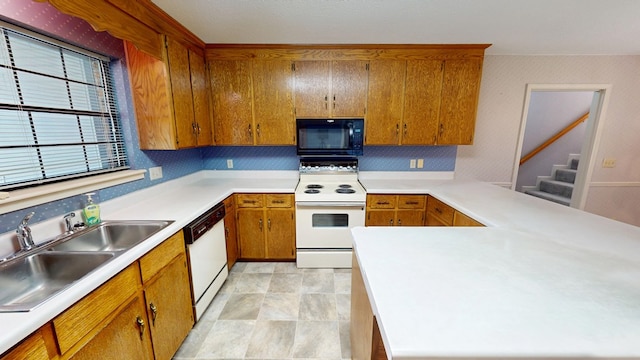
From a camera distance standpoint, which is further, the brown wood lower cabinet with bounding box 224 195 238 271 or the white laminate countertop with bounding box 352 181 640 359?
the brown wood lower cabinet with bounding box 224 195 238 271

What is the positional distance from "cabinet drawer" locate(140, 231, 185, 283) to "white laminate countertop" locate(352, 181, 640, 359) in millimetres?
1092

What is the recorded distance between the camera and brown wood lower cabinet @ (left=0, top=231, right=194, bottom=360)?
0.81 metres

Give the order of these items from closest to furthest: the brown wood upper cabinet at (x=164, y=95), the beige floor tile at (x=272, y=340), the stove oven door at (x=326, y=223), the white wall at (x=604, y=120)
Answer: the beige floor tile at (x=272, y=340) < the brown wood upper cabinet at (x=164, y=95) < the stove oven door at (x=326, y=223) < the white wall at (x=604, y=120)

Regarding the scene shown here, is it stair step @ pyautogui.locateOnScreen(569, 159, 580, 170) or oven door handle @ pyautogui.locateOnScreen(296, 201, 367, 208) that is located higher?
stair step @ pyautogui.locateOnScreen(569, 159, 580, 170)

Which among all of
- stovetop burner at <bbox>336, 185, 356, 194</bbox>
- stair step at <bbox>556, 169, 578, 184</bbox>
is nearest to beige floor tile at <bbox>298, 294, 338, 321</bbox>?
stovetop burner at <bbox>336, 185, 356, 194</bbox>

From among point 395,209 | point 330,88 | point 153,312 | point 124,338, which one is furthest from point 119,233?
point 395,209

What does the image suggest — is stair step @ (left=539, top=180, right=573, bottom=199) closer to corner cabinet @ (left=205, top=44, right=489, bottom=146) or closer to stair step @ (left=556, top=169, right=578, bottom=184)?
stair step @ (left=556, top=169, right=578, bottom=184)

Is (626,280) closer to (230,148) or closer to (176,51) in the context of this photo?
(176,51)

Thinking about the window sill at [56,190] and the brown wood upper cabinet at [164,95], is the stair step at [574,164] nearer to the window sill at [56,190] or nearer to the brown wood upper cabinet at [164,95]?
the brown wood upper cabinet at [164,95]

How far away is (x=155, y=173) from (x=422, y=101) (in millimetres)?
2730

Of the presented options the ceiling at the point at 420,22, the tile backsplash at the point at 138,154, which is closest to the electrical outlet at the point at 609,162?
the ceiling at the point at 420,22

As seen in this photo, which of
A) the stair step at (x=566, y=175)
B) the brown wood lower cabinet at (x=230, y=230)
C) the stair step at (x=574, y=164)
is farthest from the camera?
the stair step at (x=574, y=164)

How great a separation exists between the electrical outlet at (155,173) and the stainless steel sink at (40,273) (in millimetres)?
1029

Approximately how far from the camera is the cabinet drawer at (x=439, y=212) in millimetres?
2102
